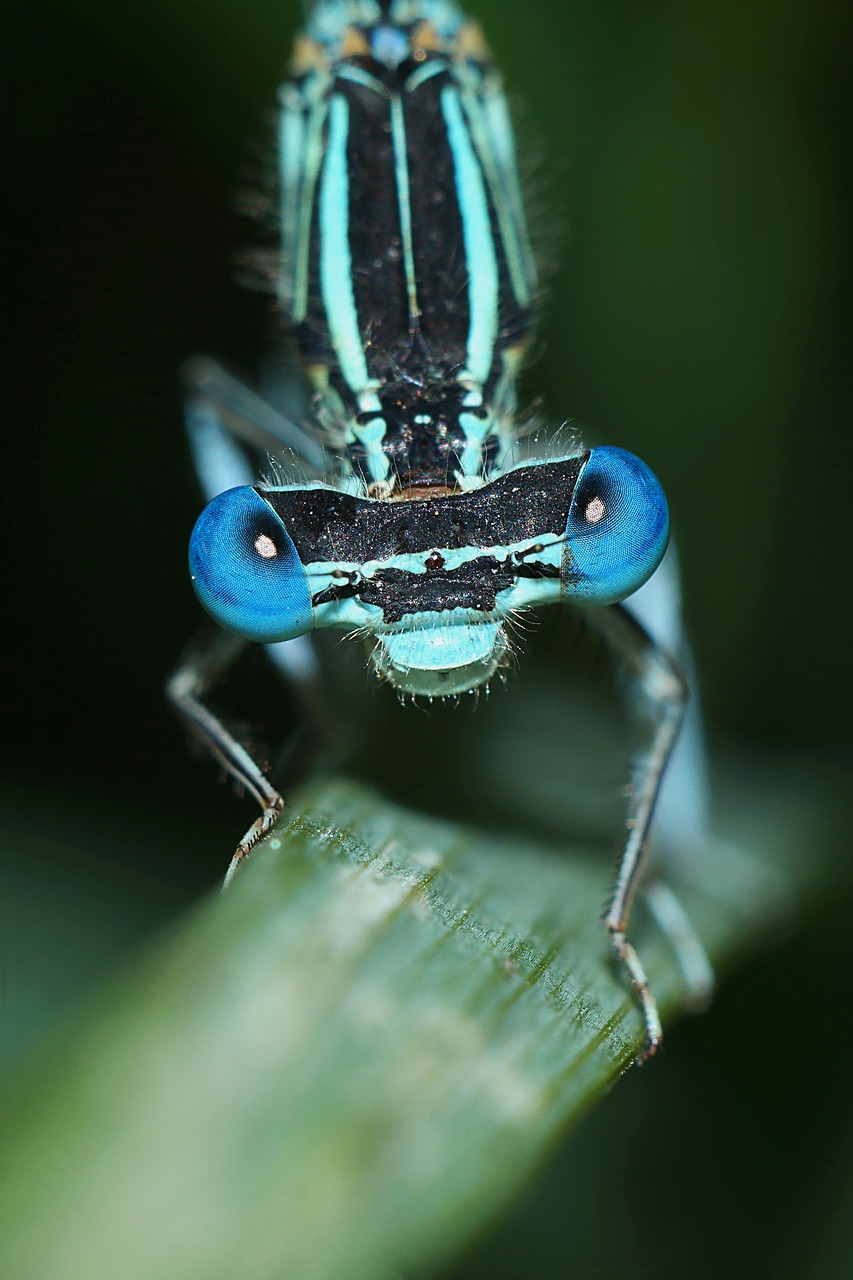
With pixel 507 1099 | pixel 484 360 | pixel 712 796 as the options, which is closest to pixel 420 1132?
pixel 507 1099

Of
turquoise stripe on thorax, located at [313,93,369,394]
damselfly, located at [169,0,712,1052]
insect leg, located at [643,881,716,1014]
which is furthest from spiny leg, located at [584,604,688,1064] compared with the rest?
turquoise stripe on thorax, located at [313,93,369,394]

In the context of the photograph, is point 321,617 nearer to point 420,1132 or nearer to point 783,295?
point 420,1132

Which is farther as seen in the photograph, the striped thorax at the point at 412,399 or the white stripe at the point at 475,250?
the white stripe at the point at 475,250

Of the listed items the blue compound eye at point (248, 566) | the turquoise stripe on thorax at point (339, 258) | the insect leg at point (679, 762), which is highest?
the turquoise stripe on thorax at point (339, 258)

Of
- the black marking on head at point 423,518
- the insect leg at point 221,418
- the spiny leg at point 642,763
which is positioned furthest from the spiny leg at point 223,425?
the black marking on head at point 423,518

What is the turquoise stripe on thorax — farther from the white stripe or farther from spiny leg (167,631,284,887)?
spiny leg (167,631,284,887)

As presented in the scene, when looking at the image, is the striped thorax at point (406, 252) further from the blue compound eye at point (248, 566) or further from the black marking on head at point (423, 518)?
the blue compound eye at point (248, 566)
